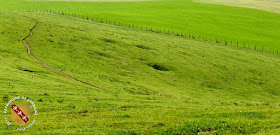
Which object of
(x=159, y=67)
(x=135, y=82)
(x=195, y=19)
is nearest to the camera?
(x=135, y=82)

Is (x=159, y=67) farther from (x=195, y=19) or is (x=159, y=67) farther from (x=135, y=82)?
(x=195, y=19)

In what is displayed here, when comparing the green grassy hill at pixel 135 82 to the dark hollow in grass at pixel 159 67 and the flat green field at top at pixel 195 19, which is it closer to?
the dark hollow in grass at pixel 159 67

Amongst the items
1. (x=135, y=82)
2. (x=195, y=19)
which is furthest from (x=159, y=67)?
(x=195, y=19)

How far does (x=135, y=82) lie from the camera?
154 ft

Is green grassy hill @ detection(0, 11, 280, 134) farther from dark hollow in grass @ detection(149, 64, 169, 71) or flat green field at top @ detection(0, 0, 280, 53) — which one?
flat green field at top @ detection(0, 0, 280, 53)

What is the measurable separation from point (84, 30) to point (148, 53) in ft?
57.9

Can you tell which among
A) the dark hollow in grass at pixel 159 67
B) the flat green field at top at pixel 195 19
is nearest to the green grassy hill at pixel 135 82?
the dark hollow in grass at pixel 159 67

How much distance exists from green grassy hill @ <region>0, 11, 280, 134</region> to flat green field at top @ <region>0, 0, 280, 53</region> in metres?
14.3

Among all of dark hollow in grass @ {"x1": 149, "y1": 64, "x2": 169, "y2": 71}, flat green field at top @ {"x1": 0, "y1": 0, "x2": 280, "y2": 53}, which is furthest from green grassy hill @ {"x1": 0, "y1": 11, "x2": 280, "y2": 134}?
flat green field at top @ {"x1": 0, "y1": 0, "x2": 280, "y2": 53}

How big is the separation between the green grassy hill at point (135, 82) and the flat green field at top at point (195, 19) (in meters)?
14.3

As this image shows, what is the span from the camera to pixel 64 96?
104 feet

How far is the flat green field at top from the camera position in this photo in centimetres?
9369

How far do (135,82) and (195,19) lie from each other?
2807 inches

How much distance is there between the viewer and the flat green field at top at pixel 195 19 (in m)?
93.7
